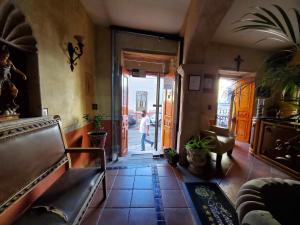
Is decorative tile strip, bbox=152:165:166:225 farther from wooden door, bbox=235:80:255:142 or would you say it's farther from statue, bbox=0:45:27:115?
wooden door, bbox=235:80:255:142

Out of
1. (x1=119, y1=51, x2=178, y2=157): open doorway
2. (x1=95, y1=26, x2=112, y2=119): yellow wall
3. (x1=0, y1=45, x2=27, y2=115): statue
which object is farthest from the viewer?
(x1=119, y1=51, x2=178, y2=157): open doorway

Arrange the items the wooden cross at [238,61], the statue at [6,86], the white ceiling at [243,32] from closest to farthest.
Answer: the statue at [6,86] → the white ceiling at [243,32] → the wooden cross at [238,61]

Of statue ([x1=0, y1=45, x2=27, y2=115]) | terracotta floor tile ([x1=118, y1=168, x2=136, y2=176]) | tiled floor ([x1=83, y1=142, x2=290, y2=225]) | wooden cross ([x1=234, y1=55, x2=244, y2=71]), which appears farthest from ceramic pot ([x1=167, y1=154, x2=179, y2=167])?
wooden cross ([x1=234, y1=55, x2=244, y2=71])

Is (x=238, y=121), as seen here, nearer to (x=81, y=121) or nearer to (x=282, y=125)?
(x=282, y=125)

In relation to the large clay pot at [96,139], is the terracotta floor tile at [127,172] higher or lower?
lower

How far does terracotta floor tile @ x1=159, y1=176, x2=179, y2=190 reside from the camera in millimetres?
2061

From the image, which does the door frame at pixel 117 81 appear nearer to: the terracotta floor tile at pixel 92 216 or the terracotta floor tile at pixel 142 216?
the terracotta floor tile at pixel 92 216

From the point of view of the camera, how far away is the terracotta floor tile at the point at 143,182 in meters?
2.04

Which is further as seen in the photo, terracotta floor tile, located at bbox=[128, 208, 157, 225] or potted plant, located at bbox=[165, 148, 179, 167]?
potted plant, located at bbox=[165, 148, 179, 167]

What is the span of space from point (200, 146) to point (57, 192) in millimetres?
2021

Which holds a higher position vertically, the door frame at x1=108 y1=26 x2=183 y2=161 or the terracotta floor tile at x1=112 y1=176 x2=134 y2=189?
the door frame at x1=108 y1=26 x2=183 y2=161

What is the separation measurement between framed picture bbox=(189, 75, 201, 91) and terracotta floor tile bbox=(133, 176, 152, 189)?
1.70 meters

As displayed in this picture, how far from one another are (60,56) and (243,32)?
3.37 m

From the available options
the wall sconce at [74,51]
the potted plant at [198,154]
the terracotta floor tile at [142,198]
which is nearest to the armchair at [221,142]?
the potted plant at [198,154]
